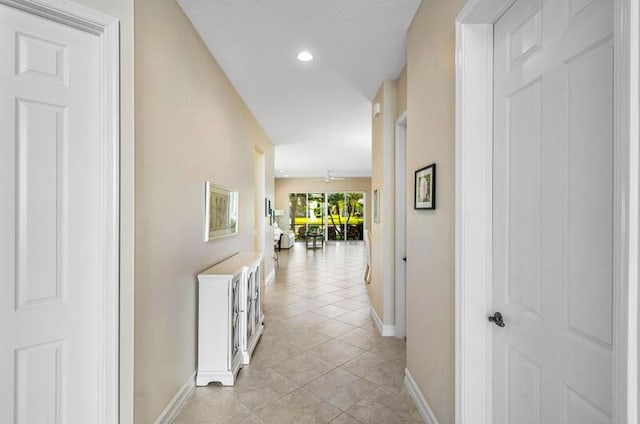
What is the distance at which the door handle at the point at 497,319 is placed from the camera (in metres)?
1.43

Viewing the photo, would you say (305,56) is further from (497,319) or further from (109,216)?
(497,319)

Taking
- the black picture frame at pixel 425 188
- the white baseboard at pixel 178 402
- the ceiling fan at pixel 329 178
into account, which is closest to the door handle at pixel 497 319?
the black picture frame at pixel 425 188

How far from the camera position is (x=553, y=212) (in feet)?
3.65

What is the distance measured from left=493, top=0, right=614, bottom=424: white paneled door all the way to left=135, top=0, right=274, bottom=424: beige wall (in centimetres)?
180

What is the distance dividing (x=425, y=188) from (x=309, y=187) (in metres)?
11.6

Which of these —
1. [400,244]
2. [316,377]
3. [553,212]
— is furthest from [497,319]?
[400,244]

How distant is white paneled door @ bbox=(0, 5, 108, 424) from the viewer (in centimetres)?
126

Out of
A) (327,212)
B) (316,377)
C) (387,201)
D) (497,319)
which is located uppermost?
(387,201)

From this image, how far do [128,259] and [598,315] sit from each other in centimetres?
188

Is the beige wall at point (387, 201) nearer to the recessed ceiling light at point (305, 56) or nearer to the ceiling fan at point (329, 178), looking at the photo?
the recessed ceiling light at point (305, 56)

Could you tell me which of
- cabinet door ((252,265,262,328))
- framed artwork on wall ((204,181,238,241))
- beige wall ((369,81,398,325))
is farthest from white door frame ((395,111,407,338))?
framed artwork on wall ((204,181,238,241))

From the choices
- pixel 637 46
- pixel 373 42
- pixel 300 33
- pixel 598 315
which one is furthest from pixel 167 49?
pixel 598 315

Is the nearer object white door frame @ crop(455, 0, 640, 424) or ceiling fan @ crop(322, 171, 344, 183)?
white door frame @ crop(455, 0, 640, 424)

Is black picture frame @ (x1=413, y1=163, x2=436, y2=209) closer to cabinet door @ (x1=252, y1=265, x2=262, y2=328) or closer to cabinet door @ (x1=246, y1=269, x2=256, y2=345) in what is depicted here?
cabinet door @ (x1=246, y1=269, x2=256, y2=345)
